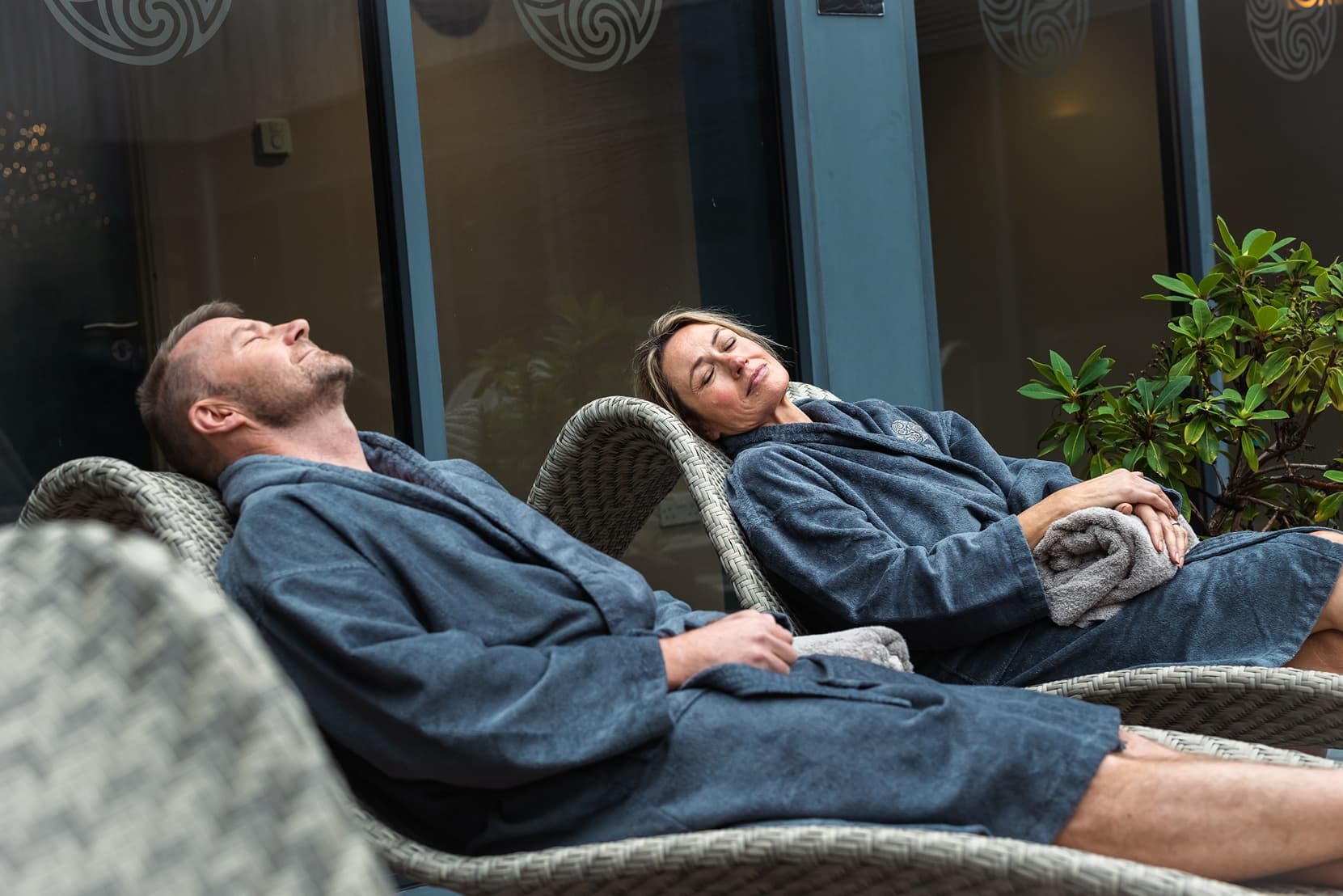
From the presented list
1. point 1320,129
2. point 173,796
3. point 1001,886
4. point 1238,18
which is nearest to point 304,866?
point 173,796

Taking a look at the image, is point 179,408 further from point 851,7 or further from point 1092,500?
point 851,7

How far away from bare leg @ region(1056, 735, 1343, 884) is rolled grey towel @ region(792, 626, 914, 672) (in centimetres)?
37

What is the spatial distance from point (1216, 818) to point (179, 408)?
148 cm

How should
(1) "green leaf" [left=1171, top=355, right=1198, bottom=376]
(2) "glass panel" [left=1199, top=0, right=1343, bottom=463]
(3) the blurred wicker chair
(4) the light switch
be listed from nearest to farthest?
(3) the blurred wicker chair, (4) the light switch, (1) "green leaf" [left=1171, top=355, right=1198, bottom=376], (2) "glass panel" [left=1199, top=0, right=1343, bottom=463]

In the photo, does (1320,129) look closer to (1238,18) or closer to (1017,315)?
(1238,18)

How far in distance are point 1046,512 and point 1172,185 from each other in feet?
8.30

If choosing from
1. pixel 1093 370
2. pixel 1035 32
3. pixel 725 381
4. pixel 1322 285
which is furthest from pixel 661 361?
pixel 1035 32

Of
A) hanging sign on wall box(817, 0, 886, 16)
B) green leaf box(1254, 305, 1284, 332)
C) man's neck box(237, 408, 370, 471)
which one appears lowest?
man's neck box(237, 408, 370, 471)

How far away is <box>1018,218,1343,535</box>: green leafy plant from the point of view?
123 inches

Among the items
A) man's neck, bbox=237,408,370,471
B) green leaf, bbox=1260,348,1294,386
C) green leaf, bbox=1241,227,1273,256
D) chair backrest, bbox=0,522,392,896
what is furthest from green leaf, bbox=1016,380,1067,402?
chair backrest, bbox=0,522,392,896

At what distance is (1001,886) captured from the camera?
49.8 inches

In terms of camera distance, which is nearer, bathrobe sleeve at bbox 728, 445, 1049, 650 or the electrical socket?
bathrobe sleeve at bbox 728, 445, 1049, 650

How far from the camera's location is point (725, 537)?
220 centimetres

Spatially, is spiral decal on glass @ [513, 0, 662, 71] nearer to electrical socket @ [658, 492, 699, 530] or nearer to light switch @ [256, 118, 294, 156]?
light switch @ [256, 118, 294, 156]
